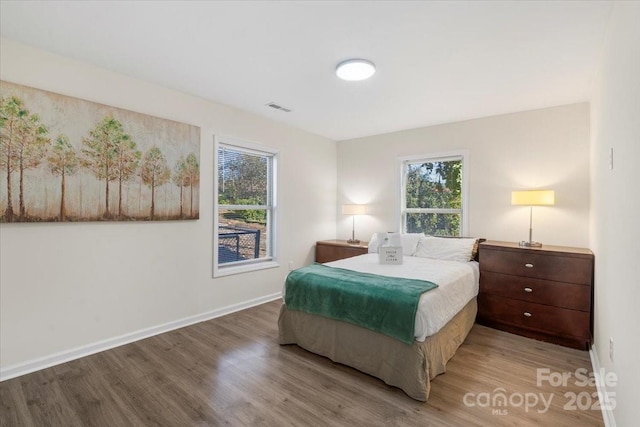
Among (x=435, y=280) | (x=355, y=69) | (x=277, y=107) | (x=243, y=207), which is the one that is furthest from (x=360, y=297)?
(x=277, y=107)

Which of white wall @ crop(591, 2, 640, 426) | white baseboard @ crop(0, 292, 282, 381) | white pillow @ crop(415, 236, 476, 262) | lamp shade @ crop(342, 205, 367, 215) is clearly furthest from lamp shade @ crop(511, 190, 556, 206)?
white baseboard @ crop(0, 292, 282, 381)

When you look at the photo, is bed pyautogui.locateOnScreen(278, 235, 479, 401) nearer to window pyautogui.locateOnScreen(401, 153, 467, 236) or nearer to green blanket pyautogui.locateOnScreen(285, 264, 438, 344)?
green blanket pyautogui.locateOnScreen(285, 264, 438, 344)

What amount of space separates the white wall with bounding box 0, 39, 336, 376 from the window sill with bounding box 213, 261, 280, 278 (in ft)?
0.28

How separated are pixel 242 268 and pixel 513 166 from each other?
370 centimetres

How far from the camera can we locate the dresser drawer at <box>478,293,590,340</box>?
2.86 meters

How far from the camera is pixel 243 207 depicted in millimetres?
4043

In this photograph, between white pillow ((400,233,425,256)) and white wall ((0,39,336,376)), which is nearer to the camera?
white wall ((0,39,336,376))

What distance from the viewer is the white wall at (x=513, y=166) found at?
3.39 meters

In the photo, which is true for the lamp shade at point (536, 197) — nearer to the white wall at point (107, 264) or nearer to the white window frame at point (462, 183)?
the white window frame at point (462, 183)

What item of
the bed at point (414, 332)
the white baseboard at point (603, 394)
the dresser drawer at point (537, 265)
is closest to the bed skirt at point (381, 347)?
the bed at point (414, 332)

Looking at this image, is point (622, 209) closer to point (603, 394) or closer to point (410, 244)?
point (603, 394)

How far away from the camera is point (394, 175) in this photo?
4.78 metres

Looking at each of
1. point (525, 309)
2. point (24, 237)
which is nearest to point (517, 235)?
point (525, 309)

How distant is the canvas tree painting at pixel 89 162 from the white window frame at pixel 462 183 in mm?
3011
